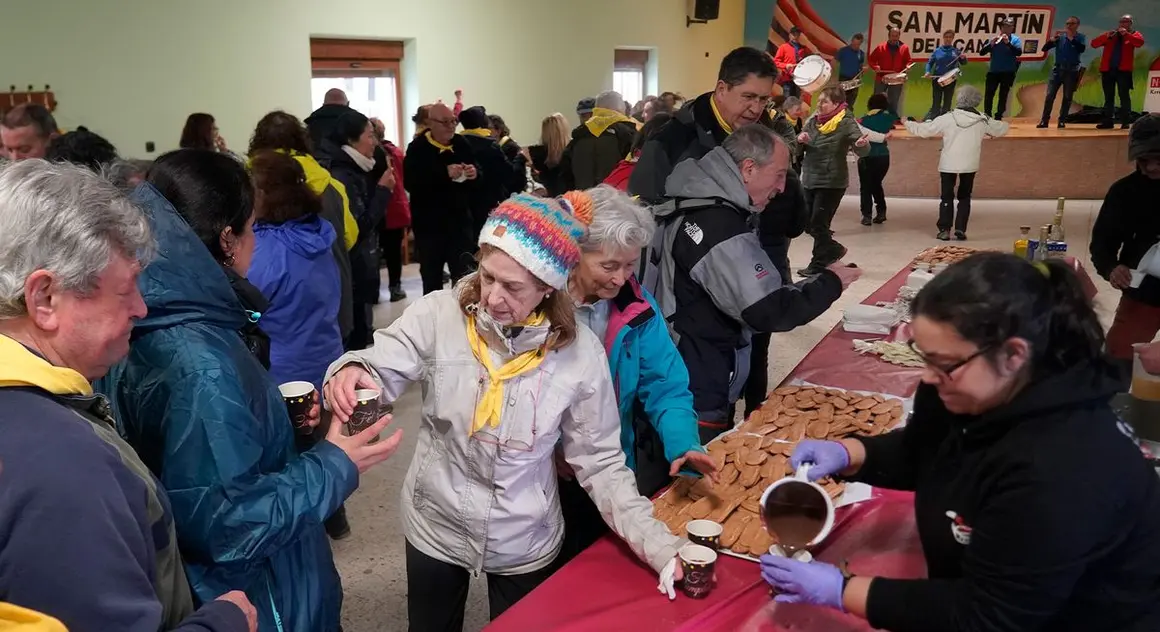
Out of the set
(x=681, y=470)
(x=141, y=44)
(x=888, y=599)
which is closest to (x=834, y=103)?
(x=141, y=44)

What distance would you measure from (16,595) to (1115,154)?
40.7ft

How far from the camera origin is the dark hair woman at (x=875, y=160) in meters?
8.58

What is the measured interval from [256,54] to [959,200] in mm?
6584

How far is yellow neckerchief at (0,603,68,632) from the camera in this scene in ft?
2.69

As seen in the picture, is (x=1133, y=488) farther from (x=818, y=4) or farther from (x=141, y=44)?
(x=818, y=4)

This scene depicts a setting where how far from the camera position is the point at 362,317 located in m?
4.81

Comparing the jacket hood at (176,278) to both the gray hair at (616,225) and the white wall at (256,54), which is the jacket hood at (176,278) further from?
the white wall at (256,54)

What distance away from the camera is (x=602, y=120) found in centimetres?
559

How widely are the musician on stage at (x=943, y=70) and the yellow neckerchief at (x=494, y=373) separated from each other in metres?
11.7

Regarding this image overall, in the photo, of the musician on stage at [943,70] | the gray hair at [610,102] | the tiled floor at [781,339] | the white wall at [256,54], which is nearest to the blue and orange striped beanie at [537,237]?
the tiled floor at [781,339]

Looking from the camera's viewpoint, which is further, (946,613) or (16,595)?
(946,613)

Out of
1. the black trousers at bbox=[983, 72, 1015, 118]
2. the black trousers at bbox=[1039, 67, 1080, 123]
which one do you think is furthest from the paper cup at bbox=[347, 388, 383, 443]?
the black trousers at bbox=[1039, 67, 1080, 123]

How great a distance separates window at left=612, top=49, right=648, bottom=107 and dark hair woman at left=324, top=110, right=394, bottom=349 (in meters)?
7.38

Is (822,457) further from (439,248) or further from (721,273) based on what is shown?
(439,248)
